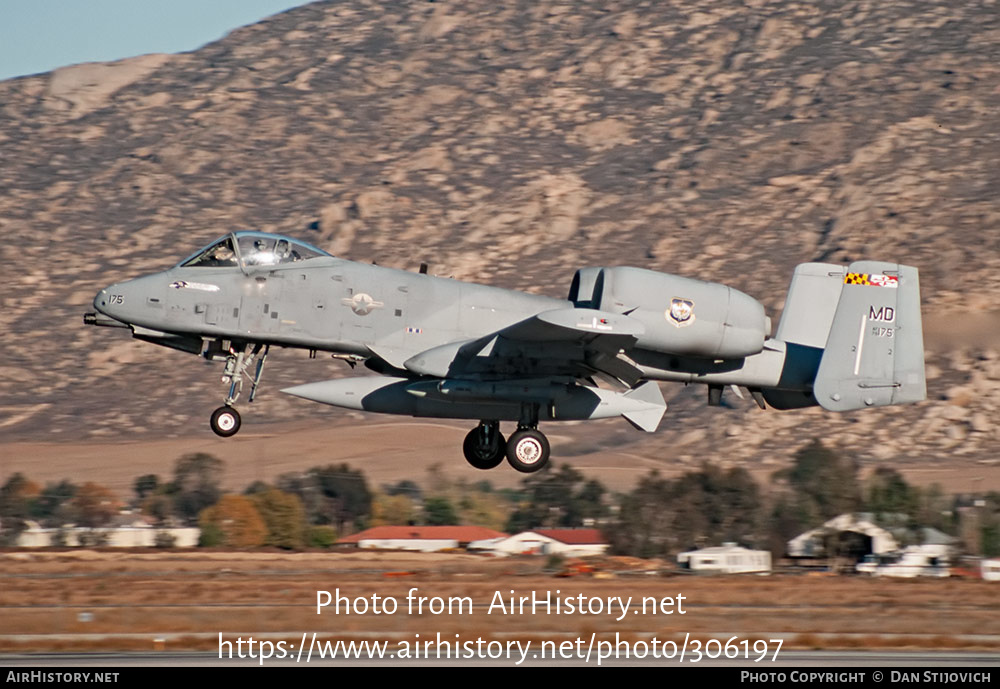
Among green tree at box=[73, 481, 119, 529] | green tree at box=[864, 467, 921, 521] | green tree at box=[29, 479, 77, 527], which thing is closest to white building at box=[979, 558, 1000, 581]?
green tree at box=[864, 467, 921, 521]

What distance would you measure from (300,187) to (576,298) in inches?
2832

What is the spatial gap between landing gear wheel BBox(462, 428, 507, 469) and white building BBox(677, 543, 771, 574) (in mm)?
21931

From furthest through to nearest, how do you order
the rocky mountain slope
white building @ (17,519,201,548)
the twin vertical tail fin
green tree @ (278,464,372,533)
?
the rocky mountain slope → green tree @ (278,464,372,533) → white building @ (17,519,201,548) → the twin vertical tail fin

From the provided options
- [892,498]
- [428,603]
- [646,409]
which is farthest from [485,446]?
[892,498]

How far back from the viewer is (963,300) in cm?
5925

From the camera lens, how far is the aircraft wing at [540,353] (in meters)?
17.5

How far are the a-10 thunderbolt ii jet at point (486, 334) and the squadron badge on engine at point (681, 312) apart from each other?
3cm

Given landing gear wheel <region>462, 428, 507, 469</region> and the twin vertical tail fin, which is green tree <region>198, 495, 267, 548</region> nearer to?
landing gear wheel <region>462, 428, 507, 469</region>

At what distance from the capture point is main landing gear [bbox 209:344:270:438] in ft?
61.0

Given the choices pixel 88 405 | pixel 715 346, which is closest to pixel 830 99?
pixel 88 405

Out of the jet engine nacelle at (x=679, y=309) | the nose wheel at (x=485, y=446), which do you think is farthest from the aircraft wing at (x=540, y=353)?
the nose wheel at (x=485, y=446)

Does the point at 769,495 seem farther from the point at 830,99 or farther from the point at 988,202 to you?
the point at 830,99

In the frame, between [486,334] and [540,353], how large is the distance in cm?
88

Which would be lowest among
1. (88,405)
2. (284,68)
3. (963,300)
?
(88,405)
